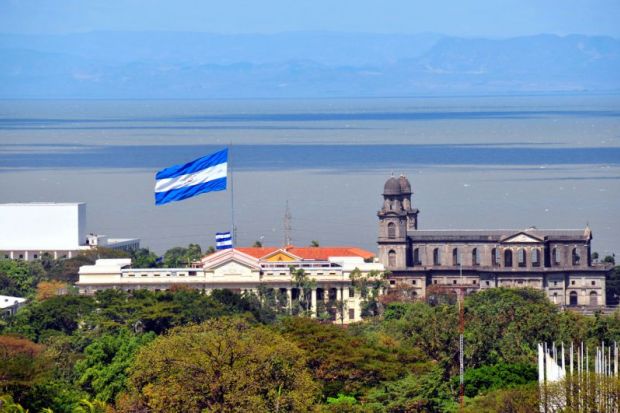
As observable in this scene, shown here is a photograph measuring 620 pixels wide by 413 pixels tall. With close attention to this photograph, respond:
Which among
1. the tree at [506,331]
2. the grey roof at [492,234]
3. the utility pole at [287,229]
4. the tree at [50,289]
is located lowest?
the tree at [506,331]

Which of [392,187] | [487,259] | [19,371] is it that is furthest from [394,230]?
[19,371]

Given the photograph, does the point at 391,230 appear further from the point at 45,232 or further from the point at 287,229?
the point at 45,232

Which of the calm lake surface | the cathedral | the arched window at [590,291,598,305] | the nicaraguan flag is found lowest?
the arched window at [590,291,598,305]

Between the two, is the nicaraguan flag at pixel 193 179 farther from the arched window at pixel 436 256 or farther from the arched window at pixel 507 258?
the arched window at pixel 507 258

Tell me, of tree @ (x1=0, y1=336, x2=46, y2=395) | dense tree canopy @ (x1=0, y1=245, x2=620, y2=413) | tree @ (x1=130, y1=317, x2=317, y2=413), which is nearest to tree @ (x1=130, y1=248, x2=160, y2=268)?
Result: dense tree canopy @ (x1=0, y1=245, x2=620, y2=413)

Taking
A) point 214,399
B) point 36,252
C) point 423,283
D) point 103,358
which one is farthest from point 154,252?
point 214,399

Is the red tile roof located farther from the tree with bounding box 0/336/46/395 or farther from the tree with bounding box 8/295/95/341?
the tree with bounding box 0/336/46/395

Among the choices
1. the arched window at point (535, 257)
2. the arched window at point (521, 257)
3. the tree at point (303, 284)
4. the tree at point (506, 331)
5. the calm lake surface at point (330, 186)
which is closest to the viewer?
the tree at point (506, 331)

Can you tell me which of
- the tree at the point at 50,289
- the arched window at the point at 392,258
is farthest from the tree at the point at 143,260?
the arched window at the point at 392,258
